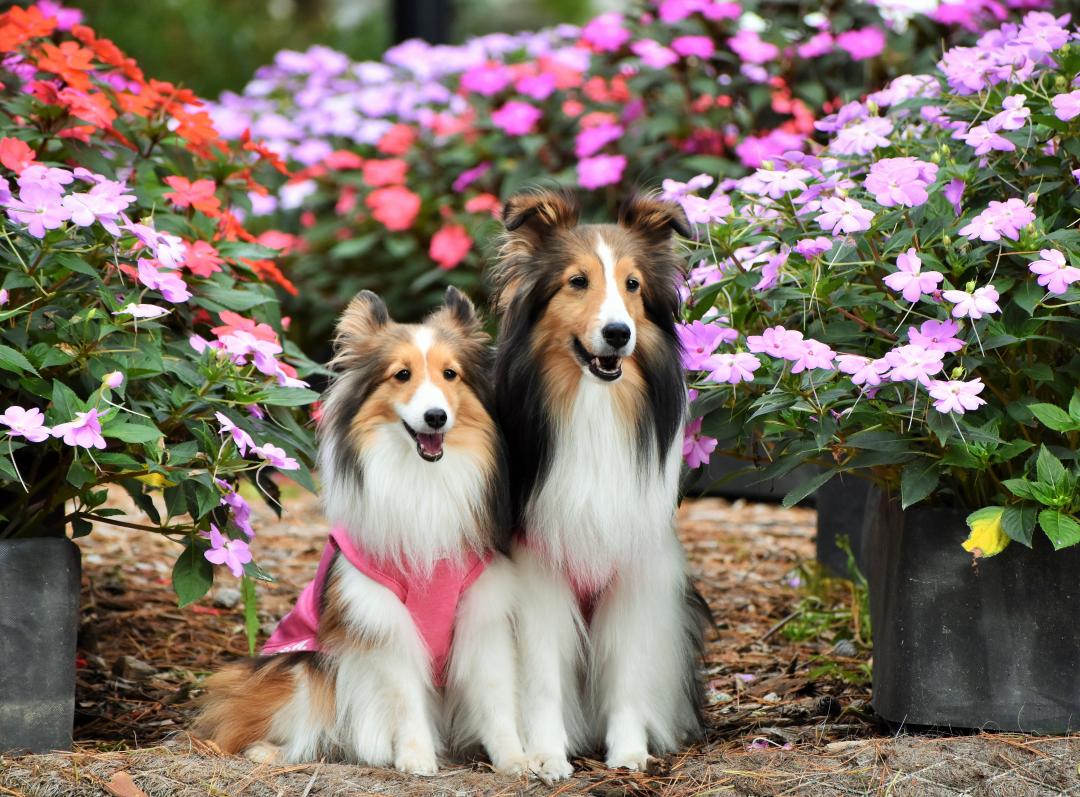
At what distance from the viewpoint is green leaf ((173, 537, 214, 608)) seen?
312 cm

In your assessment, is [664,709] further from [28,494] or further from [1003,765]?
[28,494]

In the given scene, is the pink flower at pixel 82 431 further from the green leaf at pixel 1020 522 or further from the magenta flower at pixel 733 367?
the green leaf at pixel 1020 522

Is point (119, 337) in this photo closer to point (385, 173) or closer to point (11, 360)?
point (11, 360)

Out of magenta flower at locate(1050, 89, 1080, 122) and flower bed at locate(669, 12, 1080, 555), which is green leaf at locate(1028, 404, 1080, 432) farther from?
magenta flower at locate(1050, 89, 1080, 122)

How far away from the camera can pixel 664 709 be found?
349 centimetres

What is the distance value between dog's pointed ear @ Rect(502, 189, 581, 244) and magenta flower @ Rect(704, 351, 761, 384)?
50cm

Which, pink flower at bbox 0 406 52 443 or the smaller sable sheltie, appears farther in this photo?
the smaller sable sheltie

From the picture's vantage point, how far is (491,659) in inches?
131

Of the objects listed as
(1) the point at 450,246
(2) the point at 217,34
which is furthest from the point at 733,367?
(2) the point at 217,34

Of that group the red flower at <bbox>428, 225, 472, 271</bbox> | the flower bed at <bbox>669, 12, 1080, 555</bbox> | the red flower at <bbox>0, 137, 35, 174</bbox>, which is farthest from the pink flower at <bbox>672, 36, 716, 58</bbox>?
the red flower at <bbox>0, 137, 35, 174</bbox>

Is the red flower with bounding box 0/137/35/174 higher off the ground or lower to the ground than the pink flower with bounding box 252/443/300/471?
higher

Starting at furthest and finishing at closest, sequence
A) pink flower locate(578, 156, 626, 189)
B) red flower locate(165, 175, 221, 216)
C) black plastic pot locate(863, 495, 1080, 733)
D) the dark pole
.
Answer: the dark pole
pink flower locate(578, 156, 626, 189)
red flower locate(165, 175, 221, 216)
black plastic pot locate(863, 495, 1080, 733)

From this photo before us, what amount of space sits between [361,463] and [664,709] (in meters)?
1.02

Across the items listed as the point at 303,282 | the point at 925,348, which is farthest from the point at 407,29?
the point at 925,348
